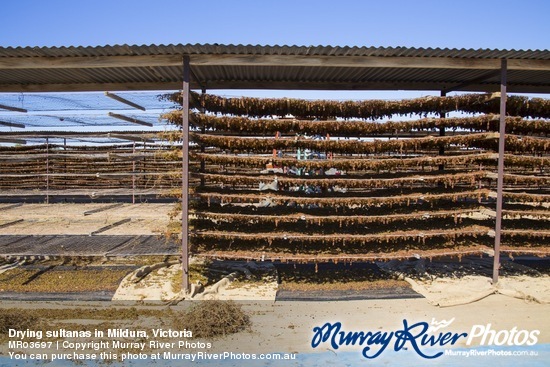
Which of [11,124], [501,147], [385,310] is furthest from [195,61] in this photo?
[11,124]

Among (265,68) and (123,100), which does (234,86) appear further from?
(123,100)

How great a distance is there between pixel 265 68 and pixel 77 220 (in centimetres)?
761

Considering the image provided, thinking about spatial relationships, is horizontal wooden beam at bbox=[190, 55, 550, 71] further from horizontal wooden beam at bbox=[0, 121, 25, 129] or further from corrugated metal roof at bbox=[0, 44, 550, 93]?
horizontal wooden beam at bbox=[0, 121, 25, 129]

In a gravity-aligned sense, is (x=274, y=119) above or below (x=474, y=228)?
above

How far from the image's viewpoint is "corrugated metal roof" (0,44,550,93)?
6922 millimetres

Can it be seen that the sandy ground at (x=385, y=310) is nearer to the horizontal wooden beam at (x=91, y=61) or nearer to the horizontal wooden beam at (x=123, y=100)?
the horizontal wooden beam at (x=91, y=61)

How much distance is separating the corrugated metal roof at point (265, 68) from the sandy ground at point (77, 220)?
12.8 ft

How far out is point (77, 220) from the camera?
12094mm

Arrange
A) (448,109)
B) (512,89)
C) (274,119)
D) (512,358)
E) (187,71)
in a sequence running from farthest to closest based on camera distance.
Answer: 1. (512,89)
2. (448,109)
3. (274,119)
4. (187,71)
5. (512,358)

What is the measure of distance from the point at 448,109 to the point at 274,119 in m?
3.48

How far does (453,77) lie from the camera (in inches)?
332

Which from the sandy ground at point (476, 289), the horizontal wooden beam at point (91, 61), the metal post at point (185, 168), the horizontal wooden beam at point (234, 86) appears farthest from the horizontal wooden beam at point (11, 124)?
the sandy ground at point (476, 289)

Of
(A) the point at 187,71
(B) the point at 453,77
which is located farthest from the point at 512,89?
(A) the point at 187,71

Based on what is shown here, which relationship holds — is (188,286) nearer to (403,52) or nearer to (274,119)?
(274,119)
